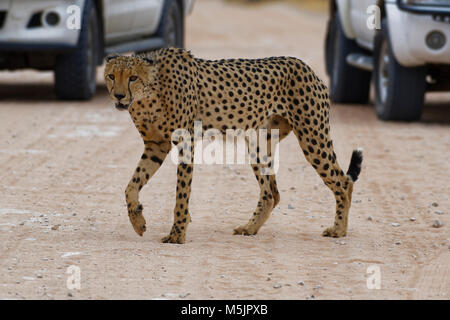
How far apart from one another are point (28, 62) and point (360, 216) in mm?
6065

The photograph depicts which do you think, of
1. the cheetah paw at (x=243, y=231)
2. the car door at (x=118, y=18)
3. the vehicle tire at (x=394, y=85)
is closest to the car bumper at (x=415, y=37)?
the vehicle tire at (x=394, y=85)

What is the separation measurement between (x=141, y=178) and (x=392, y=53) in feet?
17.1

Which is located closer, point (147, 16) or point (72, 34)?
point (72, 34)

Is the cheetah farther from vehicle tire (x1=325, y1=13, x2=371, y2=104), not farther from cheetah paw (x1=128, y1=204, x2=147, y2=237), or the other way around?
vehicle tire (x1=325, y1=13, x2=371, y2=104)

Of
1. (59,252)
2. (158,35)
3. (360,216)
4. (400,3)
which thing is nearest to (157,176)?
(360,216)

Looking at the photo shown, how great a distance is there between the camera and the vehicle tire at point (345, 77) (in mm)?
13500

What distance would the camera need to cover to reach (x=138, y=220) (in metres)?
6.66

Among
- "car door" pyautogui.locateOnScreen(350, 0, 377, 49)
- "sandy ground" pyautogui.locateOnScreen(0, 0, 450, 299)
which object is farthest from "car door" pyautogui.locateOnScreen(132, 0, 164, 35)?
"car door" pyautogui.locateOnScreen(350, 0, 377, 49)

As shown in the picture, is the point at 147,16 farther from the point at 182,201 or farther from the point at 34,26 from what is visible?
the point at 182,201

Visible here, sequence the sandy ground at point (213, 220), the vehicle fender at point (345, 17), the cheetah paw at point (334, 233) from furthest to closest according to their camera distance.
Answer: the vehicle fender at point (345, 17) < the cheetah paw at point (334, 233) < the sandy ground at point (213, 220)

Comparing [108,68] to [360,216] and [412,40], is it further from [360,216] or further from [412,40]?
[412,40]

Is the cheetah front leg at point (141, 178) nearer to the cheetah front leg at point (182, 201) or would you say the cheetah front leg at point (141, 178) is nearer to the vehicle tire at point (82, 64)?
the cheetah front leg at point (182, 201)

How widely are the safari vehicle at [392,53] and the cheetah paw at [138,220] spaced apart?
5.00 meters

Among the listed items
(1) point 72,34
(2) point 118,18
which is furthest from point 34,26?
(2) point 118,18
